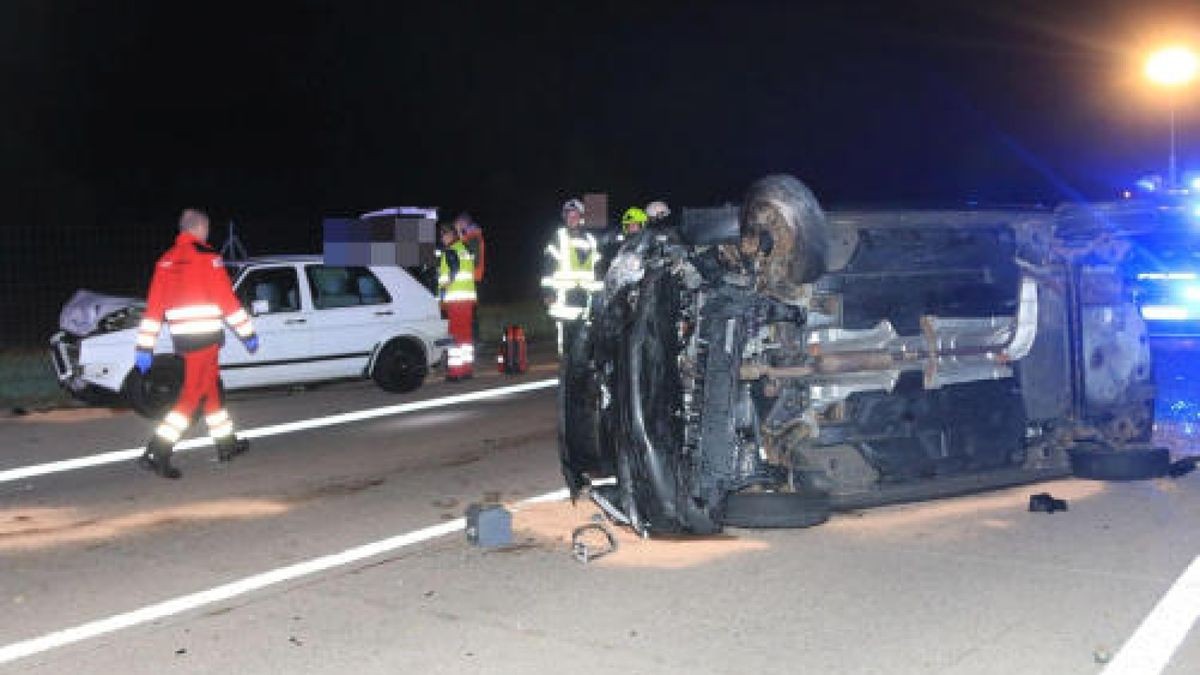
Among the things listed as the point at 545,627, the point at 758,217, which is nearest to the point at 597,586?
the point at 545,627

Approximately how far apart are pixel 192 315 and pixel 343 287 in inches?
141

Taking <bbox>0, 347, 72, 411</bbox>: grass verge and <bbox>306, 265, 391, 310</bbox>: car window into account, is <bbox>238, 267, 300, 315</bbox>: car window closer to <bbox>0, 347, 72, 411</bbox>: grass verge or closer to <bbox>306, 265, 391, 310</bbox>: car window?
<bbox>306, 265, 391, 310</bbox>: car window

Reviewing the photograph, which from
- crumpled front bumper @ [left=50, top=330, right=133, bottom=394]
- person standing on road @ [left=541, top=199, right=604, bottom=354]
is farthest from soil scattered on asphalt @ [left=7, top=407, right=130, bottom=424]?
person standing on road @ [left=541, top=199, right=604, bottom=354]

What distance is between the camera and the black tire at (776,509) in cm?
595

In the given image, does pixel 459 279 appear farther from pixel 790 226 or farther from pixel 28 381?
pixel 790 226

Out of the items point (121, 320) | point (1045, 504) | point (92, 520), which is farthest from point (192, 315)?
point (1045, 504)

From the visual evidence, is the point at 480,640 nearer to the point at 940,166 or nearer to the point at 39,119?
the point at 39,119

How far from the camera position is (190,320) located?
8570 millimetres

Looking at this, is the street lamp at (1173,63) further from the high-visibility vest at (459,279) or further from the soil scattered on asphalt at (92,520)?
the soil scattered on asphalt at (92,520)

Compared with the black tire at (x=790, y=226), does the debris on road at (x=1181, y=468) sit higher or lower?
lower

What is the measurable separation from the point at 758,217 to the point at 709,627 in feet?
6.77

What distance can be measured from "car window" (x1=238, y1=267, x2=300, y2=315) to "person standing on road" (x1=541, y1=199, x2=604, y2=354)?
2529 millimetres

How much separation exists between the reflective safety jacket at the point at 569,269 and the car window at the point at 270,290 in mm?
2529

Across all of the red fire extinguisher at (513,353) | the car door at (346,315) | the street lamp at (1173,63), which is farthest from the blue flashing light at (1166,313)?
the street lamp at (1173,63)
